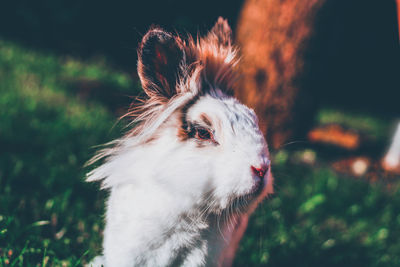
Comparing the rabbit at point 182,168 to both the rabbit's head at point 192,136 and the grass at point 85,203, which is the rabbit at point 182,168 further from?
the grass at point 85,203

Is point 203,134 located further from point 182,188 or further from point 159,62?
point 159,62

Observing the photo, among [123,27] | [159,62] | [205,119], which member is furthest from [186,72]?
[123,27]

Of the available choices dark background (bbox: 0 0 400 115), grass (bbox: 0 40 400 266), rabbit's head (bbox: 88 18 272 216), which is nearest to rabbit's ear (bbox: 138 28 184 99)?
rabbit's head (bbox: 88 18 272 216)

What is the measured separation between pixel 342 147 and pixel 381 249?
105 inches

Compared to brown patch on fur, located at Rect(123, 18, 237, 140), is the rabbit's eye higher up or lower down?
lower down

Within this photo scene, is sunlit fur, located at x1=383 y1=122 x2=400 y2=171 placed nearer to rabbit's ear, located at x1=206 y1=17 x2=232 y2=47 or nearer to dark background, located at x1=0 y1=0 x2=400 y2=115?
dark background, located at x1=0 y1=0 x2=400 y2=115

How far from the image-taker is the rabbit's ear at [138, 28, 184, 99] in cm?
148

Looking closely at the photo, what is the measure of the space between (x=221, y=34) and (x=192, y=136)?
680mm

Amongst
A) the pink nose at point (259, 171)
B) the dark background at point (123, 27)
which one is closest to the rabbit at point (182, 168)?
the pink nose at point (259, 171)

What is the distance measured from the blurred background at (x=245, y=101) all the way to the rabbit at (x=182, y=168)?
0.67 ft

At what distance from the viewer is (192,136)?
1508mm

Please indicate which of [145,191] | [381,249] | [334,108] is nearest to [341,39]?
[334,108]

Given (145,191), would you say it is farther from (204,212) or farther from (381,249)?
(381,249)

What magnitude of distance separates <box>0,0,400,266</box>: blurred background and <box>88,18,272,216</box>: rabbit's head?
16 centimetres
